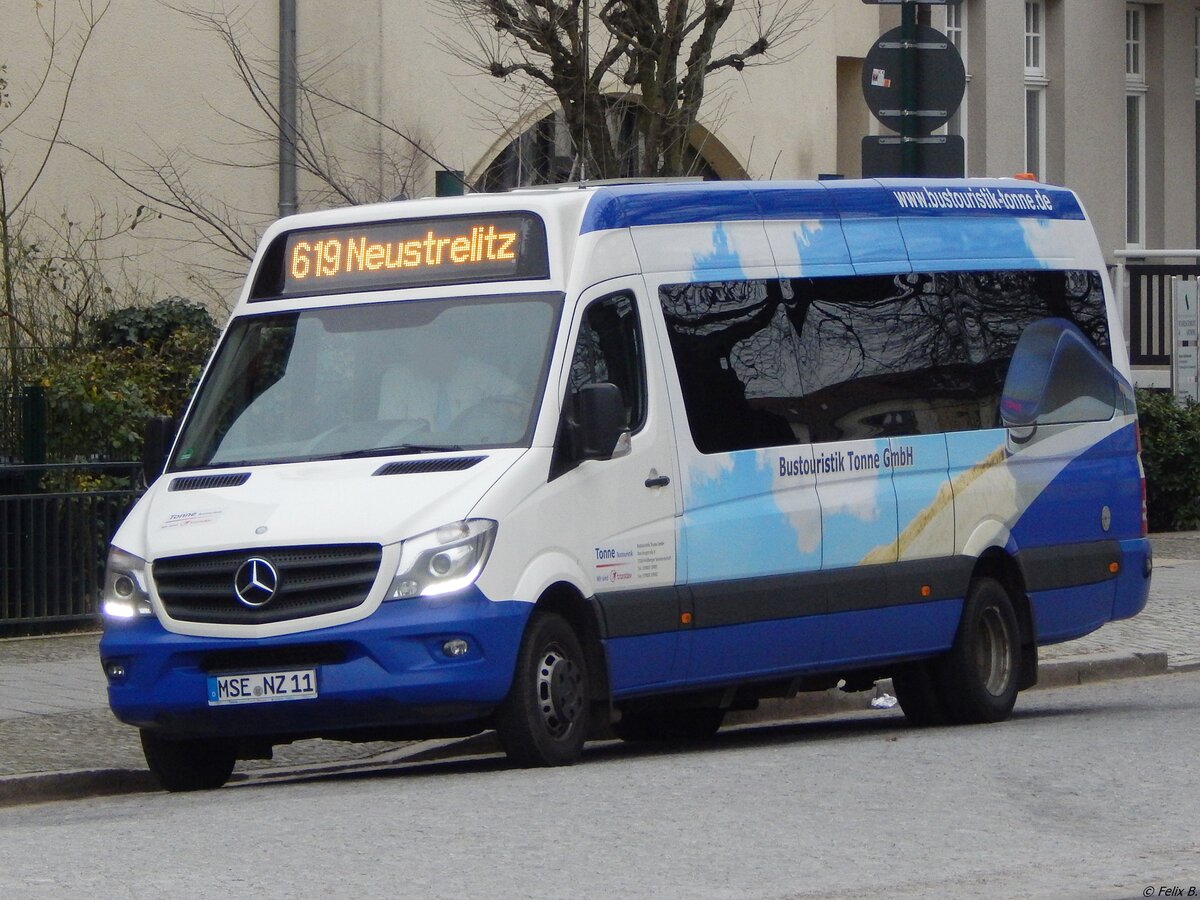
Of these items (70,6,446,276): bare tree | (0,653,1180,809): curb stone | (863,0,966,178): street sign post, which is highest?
(70,6,446,276): bare tree

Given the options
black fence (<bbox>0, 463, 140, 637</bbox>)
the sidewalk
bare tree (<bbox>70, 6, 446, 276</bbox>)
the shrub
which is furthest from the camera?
bare tree (<bbox>70, 6, 446, 276</bbox>)

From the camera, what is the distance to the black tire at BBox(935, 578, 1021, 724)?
40.9 ft

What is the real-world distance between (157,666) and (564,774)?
172 cm

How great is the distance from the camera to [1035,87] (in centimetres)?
3077

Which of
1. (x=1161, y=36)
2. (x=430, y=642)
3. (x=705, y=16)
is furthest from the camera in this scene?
(x=1161, y=36)

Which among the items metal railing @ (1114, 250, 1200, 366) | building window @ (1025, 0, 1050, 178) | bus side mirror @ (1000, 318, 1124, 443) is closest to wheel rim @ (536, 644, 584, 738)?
bus side mirror @ (1000, 318, 1124, 443)

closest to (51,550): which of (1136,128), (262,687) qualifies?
(262,687)

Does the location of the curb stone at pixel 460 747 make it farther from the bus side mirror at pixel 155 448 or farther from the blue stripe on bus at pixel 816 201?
the blue stripe on bus at pixel 816 201

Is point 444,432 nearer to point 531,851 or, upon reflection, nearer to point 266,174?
point 531,851

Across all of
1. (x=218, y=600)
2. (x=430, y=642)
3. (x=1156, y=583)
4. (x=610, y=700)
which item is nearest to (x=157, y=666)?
(x=218, y=600)

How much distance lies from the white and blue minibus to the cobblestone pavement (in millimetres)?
964

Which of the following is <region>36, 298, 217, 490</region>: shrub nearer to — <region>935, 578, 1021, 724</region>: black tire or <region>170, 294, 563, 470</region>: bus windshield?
<region>170, 294, 563, 470</region>: bus windshield

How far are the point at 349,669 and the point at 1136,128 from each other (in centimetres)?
2394

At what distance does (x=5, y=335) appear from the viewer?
1936 cm
